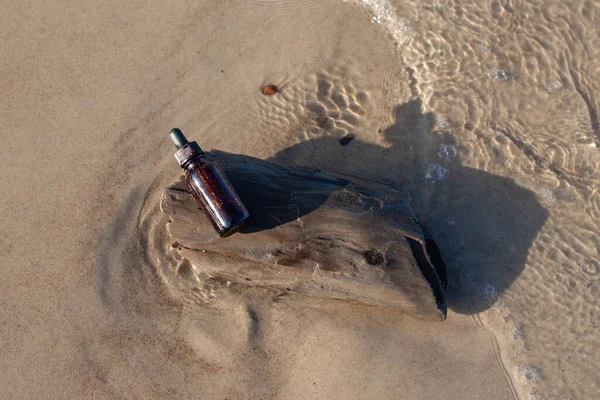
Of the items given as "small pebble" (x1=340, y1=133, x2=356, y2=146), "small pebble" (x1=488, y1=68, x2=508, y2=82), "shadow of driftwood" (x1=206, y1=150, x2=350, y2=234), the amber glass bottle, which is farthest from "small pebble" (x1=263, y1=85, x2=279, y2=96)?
"small pebble" (x1=488, y1=68, x2=508, y2=82)

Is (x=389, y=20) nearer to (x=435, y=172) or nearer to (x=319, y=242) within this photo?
(x=435, y=172)

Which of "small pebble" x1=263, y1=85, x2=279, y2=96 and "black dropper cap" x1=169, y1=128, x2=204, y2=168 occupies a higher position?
"small pebble" x1=263, y1=85, x2=279, y2=96

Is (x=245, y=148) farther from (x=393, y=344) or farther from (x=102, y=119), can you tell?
(x=393, y=344)

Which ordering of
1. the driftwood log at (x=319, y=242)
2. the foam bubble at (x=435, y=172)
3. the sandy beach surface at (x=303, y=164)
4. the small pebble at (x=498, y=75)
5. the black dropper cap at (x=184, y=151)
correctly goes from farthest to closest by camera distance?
1. the small pebble at (x=498, y=75)
2. the foam bubble at (x=435, y=172)
3. the sandy beach surface at (x=303, y=164)
4. the driftwood log at (x=319, y=242)
5. the black dropper cap at (x=184, y=151)

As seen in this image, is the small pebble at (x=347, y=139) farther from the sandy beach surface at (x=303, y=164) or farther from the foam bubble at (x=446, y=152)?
the foam bubble at (x=446, y=152)

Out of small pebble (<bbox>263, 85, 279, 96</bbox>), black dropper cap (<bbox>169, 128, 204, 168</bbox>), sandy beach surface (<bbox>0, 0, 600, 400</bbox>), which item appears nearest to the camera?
black dropper cap (<bbox>169, 128, 204, 168</bbox>)

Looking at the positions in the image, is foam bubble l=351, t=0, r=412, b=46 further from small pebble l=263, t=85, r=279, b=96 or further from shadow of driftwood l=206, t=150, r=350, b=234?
shadow of driftwood l=206, t=150, r=350, b=234

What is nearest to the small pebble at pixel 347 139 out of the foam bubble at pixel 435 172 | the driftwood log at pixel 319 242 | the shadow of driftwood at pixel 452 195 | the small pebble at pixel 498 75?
the shadow of driftwood at pixel 452 195
